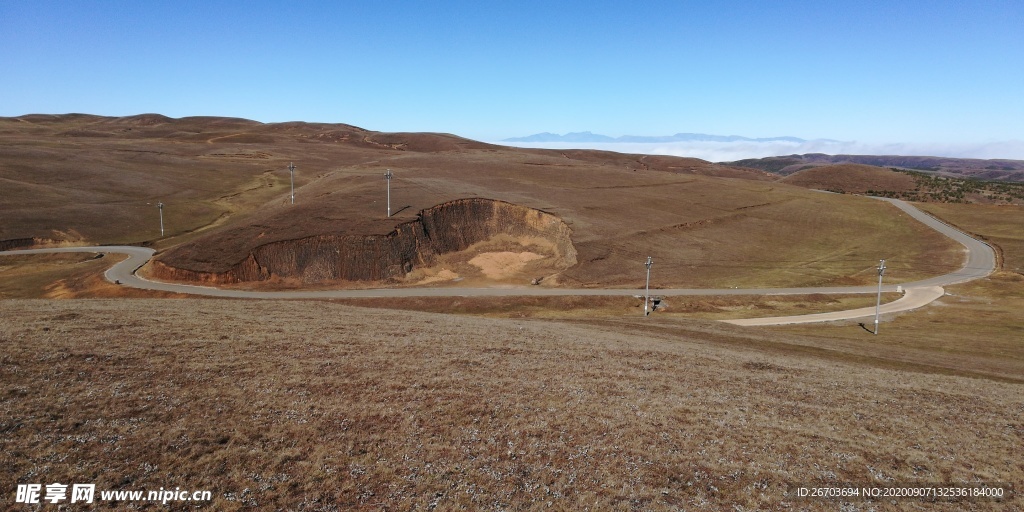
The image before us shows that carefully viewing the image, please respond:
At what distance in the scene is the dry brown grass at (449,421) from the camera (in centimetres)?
1120

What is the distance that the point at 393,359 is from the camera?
19.8 meters

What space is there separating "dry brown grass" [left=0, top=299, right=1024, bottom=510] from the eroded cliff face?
3179 cm

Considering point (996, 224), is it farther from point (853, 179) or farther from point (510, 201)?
point (853, 179)

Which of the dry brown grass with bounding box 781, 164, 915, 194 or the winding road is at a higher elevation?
the dry brown grass with bounding box 781, 164, 915, 194

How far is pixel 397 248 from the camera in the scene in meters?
59.9

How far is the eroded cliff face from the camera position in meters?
55.0

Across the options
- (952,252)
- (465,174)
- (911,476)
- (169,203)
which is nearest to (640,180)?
(465,174)

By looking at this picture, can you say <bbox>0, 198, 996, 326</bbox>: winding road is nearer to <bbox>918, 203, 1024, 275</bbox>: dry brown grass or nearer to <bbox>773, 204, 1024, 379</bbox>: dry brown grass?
<bbox>773, 204, 1024, 379</bbox>: dry brown grass

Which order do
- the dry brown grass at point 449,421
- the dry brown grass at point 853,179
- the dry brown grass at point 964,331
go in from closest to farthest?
the dry brown grass at point 449,421, the dry brown grass at point 964,331, the dry brown grass at point 853,179

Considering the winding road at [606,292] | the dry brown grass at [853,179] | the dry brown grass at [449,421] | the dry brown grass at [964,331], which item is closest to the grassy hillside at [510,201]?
the winding road at [606,292]

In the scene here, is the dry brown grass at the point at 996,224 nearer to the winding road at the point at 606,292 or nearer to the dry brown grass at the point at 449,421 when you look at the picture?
the winding road at the point at 606,292

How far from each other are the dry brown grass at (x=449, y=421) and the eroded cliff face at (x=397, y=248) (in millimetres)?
31789

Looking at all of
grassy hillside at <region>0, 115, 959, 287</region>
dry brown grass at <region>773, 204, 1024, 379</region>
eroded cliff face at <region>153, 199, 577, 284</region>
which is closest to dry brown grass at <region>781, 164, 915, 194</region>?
grassy hillside at <region>0, 115, 959, 287</region>

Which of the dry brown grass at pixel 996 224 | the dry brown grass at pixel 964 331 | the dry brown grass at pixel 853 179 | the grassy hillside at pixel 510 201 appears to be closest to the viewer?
the dry brown grass at pixel 964 331
